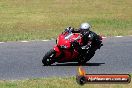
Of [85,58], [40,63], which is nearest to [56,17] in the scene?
[40,63]

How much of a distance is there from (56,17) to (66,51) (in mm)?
17607

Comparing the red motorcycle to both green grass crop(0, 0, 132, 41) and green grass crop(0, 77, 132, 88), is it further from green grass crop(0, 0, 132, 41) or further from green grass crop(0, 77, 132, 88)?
green grass crop(0, 0, 132, 41)

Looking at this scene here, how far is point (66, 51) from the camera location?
16.6m

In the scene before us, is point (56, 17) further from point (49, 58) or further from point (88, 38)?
point (88, 38)

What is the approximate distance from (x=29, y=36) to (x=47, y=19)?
9.67 metres

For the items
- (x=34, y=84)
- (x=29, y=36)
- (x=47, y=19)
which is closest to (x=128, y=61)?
(x=34, y=84)

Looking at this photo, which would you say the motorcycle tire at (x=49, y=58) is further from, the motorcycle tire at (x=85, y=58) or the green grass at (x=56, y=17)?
the green grass at (x=56, y=17)

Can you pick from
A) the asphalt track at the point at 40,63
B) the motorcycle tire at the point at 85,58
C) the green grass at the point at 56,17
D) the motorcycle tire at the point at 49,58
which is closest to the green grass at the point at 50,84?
the asphalt track at the point at 40,63

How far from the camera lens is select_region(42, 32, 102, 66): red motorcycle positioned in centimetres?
1653

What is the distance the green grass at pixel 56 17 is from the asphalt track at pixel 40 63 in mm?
2220

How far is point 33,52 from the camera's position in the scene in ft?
63.0

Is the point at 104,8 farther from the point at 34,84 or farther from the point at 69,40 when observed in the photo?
the point at 34,84

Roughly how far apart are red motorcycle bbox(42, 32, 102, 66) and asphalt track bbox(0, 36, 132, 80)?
0.73 ft

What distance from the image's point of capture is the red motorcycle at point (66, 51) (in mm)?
16531
